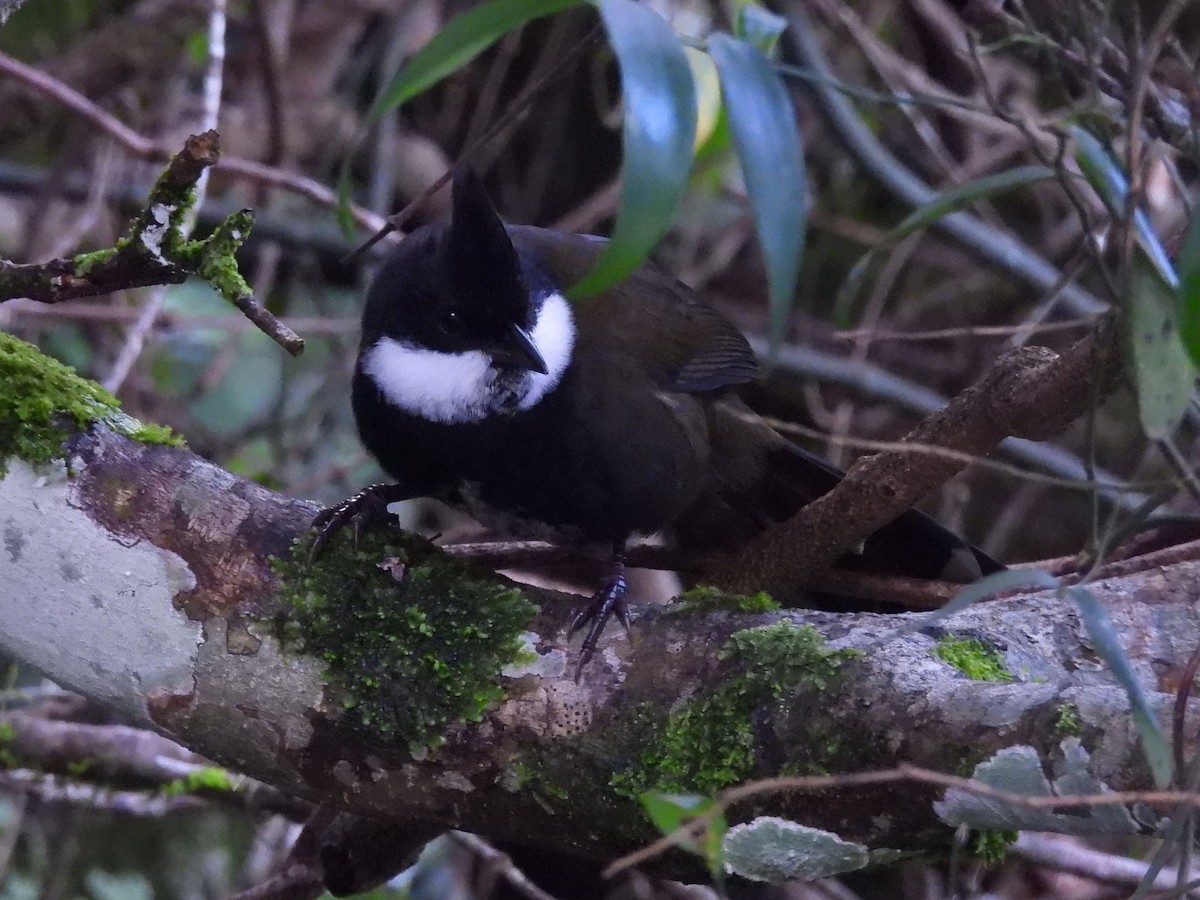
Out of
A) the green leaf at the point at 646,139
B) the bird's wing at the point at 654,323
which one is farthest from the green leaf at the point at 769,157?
the bird's wing at the point at 654,323

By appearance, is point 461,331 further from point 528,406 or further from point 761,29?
point 761,29

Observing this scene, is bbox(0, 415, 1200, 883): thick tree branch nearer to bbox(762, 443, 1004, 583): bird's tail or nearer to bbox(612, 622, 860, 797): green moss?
bbox(612, 622, 860, 797): green moss

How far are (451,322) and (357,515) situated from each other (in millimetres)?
379

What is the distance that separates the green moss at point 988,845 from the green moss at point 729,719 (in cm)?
25

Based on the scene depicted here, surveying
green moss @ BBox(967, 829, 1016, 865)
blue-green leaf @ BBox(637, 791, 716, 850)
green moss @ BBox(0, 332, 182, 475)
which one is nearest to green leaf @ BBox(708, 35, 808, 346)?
blue-green leaf @ BBox(637, 791, 716, 850)

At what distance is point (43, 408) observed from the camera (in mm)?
1623

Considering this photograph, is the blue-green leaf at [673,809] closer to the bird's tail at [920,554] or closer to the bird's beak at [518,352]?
the bird's beak at [518,352]

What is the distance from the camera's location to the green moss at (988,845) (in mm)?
1415

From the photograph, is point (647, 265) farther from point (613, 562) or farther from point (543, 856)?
point (543, 856)

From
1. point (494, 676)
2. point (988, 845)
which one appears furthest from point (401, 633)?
point (988, 845)

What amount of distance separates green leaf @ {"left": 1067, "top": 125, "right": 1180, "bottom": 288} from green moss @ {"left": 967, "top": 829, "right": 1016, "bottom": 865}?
2.15 ft

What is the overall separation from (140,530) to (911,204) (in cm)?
256

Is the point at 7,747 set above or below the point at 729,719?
below

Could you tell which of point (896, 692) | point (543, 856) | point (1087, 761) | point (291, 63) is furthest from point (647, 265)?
point (291, 63)
